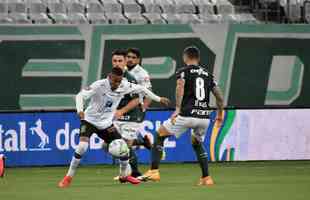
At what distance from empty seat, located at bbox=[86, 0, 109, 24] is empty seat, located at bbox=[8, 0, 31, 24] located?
1534 millimetres

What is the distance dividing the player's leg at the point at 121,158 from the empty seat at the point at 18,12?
8.83m

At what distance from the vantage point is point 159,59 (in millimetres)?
22188

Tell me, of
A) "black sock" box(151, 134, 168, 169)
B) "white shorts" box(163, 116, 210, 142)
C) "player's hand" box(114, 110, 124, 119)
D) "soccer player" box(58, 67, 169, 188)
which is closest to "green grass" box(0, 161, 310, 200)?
"black sock" box(151, 134, 168, 169)

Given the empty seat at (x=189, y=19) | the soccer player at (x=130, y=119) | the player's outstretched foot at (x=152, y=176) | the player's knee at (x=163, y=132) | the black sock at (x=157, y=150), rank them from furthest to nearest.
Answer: the empty seat at (x=189, y=19), the soccer player at (x=130, y=119), the player's outstretched foot at (x=152, y=176), the black sock at (x=157, y=150), the player's knee at (x=163, y=132)

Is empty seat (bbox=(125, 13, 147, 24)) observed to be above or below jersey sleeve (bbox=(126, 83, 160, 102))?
above

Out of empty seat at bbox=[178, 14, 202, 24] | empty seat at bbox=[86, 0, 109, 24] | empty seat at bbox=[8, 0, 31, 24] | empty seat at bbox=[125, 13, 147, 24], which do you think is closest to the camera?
empty seat at bbox=[8, 0, 31, 24]

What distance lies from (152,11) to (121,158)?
10199 mm

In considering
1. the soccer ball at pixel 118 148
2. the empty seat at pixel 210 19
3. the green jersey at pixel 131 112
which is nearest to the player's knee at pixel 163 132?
the soccer ball at pixel 118 148

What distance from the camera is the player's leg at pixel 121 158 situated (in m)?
13.2

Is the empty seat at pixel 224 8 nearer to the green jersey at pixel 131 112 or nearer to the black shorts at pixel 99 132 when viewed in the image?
the green jersey at pixel 131 112

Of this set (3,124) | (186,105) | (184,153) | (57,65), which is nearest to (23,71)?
(57,65)

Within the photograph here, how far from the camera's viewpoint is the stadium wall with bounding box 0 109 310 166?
18.3m

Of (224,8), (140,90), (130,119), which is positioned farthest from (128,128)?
(224,8)

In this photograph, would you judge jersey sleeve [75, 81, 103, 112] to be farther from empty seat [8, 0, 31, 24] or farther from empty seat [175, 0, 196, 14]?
empty seat [175, 0, 196, 14]
